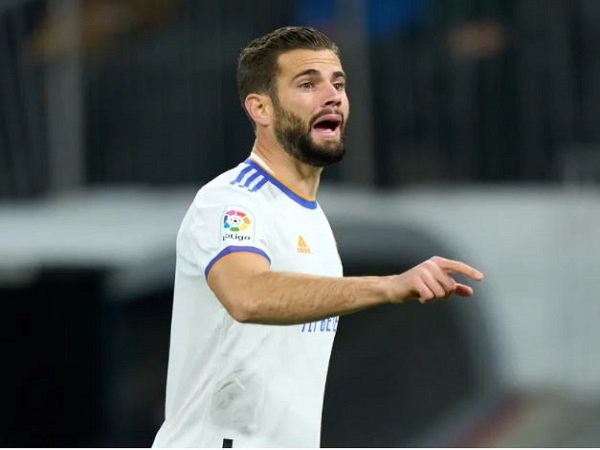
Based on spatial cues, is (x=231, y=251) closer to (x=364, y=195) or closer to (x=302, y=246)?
(x=302, y=246)

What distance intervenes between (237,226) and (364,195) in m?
8.42

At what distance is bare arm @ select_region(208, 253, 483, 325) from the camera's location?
15.6 feet

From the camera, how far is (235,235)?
5207 millimetres

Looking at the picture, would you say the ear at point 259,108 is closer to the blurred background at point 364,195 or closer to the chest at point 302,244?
the chest at point 302,244

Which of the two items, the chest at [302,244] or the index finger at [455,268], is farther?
the chest at [302,244]

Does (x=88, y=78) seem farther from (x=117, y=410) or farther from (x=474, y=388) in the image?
(x=474, y=388)

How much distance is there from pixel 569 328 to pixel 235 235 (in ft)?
28.0

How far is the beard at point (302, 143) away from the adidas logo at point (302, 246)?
0.26m

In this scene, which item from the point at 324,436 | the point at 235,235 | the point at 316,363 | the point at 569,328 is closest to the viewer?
the point at 235,235

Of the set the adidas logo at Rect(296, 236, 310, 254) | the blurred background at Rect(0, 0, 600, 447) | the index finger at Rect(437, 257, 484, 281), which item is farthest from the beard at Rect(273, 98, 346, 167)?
the blurred background at Rect(0, 0, 600, 447)

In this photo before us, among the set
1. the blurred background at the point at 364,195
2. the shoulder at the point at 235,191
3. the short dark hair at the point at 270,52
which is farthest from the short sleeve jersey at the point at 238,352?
the blurred background at the point at 364,195

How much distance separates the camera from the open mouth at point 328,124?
18.3 ft

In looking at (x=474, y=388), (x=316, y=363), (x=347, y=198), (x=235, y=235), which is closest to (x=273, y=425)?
(x=316, y=363)

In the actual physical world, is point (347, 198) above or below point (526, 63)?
below
